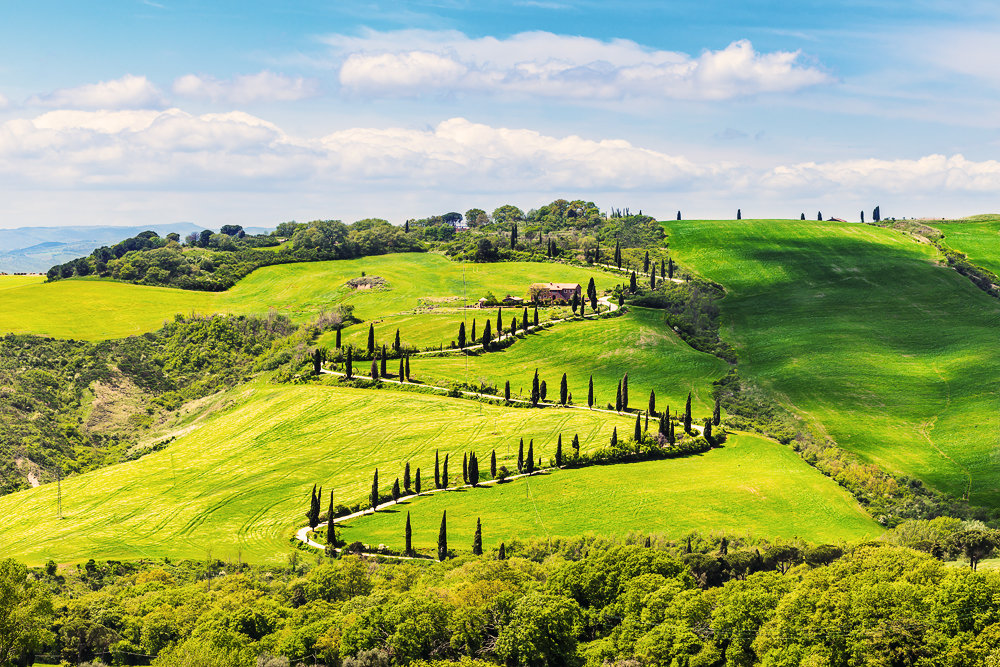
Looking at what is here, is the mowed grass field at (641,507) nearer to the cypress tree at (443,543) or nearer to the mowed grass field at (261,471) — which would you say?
the cypress tree at (443,543)

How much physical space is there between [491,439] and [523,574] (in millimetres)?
52447

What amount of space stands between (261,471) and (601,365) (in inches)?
A: 2666

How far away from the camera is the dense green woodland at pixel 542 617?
73250mm

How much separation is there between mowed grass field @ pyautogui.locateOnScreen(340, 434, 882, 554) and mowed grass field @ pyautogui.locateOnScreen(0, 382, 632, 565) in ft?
29.9

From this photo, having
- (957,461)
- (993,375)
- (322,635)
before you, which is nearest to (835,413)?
(957,461)

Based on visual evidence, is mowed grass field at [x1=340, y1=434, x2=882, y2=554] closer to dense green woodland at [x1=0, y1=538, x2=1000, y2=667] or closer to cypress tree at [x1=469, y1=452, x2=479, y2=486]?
cypress tree at [x1=469, y1=452, x2=479, y2=486]

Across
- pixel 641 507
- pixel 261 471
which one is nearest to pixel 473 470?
pixel 641 507

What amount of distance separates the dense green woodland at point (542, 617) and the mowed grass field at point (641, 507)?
19545 millimetres

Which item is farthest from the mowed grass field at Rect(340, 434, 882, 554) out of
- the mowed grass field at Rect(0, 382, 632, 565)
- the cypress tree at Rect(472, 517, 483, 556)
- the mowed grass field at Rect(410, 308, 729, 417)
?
the mowed grass field at Rect(410, 308, 729, 417)

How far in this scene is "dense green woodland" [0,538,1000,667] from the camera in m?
73.2

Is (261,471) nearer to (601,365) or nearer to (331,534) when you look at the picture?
(331,534)

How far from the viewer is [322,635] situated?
8250 cm

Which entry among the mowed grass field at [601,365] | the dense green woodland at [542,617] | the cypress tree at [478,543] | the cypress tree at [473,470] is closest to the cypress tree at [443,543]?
the cypress tree at [478,543]

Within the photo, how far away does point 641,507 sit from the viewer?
12500 centimetres
